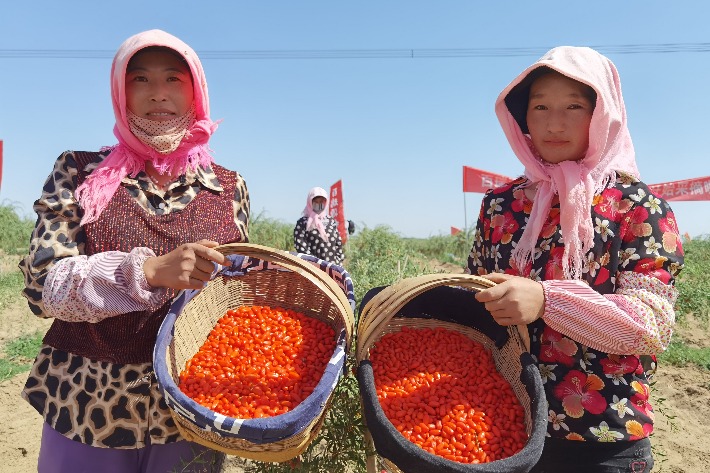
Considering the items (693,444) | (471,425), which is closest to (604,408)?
(471,425)

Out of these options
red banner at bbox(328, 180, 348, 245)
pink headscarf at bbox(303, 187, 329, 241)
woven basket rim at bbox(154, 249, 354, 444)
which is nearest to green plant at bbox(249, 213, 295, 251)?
red banner at bbox(328, 180, 348, 245)

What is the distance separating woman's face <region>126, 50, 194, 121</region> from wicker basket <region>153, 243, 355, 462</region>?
0.62 m

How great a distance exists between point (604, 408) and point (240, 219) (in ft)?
4.84

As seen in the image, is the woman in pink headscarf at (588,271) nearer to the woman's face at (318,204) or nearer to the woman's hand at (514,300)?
the woman's hand at (514,300)

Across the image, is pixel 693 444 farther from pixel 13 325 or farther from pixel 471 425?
pixel 13 325

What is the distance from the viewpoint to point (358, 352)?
159 cm

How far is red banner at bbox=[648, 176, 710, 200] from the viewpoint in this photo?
12.1m

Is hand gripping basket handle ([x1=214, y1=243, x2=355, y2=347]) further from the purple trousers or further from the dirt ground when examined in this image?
the dirt ground

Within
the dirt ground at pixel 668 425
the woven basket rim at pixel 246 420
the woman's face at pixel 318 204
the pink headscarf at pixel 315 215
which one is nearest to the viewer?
the woven basket rim at pixel 246 420

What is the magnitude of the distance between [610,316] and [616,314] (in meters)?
0.02

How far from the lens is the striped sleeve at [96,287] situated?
1536 mm

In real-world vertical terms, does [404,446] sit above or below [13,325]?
above

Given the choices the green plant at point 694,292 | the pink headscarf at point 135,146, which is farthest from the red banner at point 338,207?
the pink headscarf at point 135,146

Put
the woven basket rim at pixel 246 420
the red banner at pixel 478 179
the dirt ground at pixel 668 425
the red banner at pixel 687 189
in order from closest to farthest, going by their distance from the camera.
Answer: the woven basket rim at pixel 246 420 < the dirt ground at pixel 668 425 < the red banner at pixel 478 179 < the red banner at pixel 687 189
